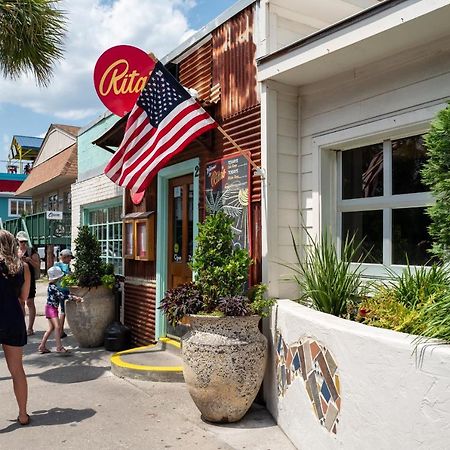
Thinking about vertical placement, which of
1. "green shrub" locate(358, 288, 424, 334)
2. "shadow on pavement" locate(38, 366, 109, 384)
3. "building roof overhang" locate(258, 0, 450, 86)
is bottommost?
"shadow on pavement" locate(38, 366, 109, 384)

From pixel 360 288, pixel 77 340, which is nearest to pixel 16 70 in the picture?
pixel 77 340

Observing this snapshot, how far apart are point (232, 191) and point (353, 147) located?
142 centimetres

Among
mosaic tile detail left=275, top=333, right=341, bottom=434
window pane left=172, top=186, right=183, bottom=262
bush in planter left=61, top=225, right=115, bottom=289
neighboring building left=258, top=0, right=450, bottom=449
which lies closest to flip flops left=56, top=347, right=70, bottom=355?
bush in planter left=61, top=225, right=115, bottom=289

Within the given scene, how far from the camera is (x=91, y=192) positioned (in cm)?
1019

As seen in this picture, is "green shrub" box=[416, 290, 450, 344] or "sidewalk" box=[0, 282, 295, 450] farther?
"sidewalk" box=[0, 282, 295, 450]

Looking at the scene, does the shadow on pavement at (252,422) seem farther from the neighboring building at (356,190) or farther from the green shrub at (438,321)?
the green shrub at (438,321)

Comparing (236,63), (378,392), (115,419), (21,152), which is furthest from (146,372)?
(21,152)

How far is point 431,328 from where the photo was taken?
274 cm

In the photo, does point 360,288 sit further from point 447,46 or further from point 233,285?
point 447,46

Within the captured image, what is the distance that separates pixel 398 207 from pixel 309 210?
0.95 m

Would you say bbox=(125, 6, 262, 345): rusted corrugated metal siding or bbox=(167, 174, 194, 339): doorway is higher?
bbox=(125, 6, 262, 345): rusted corrugated metal siding

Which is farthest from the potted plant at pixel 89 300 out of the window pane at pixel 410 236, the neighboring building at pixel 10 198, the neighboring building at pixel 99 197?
the neighboring building at pixel 10 198

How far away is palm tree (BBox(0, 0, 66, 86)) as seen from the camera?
7242 millimetres

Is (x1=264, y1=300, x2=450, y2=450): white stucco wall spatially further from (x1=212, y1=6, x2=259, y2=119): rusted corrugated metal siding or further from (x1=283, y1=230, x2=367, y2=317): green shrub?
(x1=212, y1=6, x2=259, y2=119): rusted corrugated metal siding
